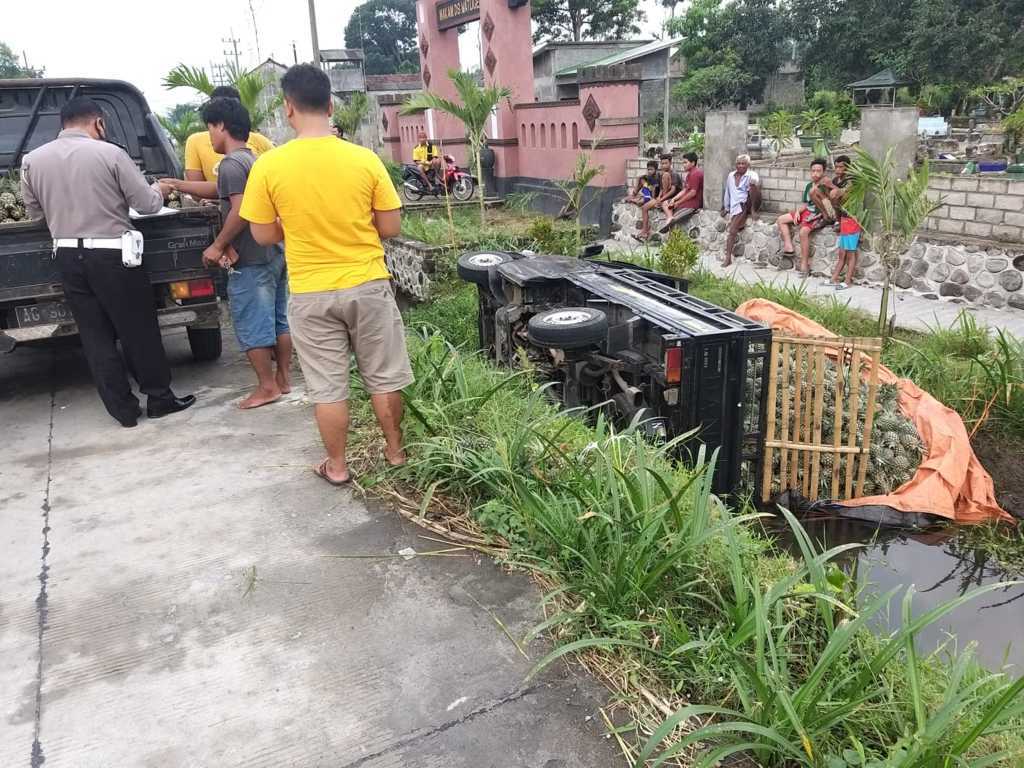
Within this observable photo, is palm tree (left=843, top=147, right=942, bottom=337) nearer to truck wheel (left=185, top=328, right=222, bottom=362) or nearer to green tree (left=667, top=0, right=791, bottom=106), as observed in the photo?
truck wheel (left=185, top=328, right=222, bottom=362)

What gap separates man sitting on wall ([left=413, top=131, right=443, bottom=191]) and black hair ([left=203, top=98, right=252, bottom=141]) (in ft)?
40.0

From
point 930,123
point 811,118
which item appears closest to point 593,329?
point 811,118

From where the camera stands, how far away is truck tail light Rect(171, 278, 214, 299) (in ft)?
16.6

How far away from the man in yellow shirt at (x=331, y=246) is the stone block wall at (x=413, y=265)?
4666 millimetres

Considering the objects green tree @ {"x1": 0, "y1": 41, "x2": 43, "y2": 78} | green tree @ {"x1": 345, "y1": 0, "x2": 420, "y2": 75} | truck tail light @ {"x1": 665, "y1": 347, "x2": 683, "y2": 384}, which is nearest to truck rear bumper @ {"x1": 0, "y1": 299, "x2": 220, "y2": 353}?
truck tail light @ {"x1": 665, "y1": 347, "x2": 683, "y2": 384}

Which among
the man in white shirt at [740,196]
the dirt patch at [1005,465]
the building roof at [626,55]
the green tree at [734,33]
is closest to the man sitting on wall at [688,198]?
the man in white shirt at [740,196]

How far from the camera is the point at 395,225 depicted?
11.4 feet

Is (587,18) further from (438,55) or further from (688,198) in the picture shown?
(688,198)

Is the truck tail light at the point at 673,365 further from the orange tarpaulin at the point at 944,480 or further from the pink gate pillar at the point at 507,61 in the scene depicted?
the pink gate pillar at the point at 507,61

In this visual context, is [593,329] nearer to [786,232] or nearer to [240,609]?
[240,609]

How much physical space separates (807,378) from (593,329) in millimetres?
1401

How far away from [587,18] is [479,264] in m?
48.1

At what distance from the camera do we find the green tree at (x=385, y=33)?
7992 cm

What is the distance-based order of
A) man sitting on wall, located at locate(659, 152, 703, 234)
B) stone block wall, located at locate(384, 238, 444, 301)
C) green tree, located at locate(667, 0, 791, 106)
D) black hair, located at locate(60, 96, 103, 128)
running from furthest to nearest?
green tree, located at locate(667, 0, 791, 106) < man sitting on wall, located at locate(659, 152, 703, 234) < stone block wall, located at locate(384, 238, 444, 301) < black hair, located at locate(60, 96, 103, 128)
